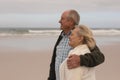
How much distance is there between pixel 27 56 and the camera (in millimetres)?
12367

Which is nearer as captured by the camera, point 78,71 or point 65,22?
point 78,71

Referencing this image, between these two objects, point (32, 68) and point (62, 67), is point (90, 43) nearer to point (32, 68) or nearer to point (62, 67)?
point (62, 67)

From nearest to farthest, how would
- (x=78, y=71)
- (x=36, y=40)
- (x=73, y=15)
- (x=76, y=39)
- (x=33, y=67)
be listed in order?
(x=78, y=71), (x=76, y=39), (x=73, y=15), (x=33, y=67), (x=36, y=40)

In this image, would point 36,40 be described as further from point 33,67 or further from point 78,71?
point 78,71

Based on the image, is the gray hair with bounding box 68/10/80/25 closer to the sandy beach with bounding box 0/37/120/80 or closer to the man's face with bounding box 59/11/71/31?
the man's face with bounding box 59/11/71/31

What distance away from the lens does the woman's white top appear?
3.02 m

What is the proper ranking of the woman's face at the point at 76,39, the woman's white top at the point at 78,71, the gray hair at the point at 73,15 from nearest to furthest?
1. the woman's white top at the point at 78,71
2. the woman's face at the point at 76,39
3. the gray hair at the point at 73,15

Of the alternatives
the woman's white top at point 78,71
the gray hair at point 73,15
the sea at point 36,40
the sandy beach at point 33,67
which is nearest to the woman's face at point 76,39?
the woman's white top at point 78,71

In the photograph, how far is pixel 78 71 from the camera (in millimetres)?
3021

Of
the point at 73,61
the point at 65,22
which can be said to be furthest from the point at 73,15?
the point at 73,61

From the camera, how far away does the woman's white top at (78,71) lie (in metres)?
3.02

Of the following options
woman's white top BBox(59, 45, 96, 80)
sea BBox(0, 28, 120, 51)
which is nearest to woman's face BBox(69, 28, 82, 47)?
woman's white top BBox(59, 45, 96, 80)

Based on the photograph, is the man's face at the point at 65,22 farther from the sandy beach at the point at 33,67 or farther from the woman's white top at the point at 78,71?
the sandy beach at the point at 33,67

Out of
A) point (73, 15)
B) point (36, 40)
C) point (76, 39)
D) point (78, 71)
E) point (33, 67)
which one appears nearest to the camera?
point (78, 71)
